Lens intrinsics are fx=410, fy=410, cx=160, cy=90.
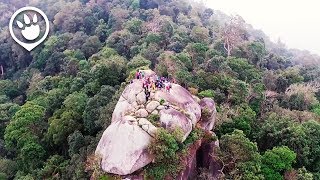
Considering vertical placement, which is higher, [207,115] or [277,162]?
[207,115]

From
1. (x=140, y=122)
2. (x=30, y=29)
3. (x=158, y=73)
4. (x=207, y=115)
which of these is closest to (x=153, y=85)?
(x=140, y=122)

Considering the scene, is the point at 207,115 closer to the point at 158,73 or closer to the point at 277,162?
the point at 277,162

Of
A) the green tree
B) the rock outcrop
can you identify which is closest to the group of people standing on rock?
the rock outcrop

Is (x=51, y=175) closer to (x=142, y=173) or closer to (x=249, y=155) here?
(x=142, y=173)

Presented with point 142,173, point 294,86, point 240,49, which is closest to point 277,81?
point 294,86

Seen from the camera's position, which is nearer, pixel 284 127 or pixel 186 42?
pixel 284 127

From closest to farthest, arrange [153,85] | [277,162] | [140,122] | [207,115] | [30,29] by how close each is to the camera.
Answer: [140,122]
[153,85]
[207,115]
[277,162]
[30,29]

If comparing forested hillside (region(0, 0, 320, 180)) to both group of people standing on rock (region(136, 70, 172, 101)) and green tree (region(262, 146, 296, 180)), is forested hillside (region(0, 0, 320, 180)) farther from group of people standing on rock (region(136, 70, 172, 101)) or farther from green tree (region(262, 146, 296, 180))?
group of people standing on rock (region(136, 70, 172, 101))

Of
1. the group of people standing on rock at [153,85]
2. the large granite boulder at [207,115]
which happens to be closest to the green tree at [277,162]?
the large granite boulder at [207,115]
